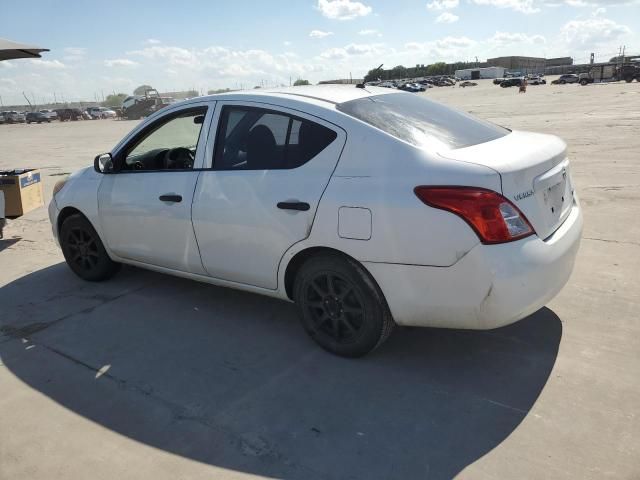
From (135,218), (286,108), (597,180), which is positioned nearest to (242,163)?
(286,108)

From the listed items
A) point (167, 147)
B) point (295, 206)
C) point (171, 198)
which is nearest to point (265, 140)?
point (295, 206)

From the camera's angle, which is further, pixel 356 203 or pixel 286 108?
pixel 286 108

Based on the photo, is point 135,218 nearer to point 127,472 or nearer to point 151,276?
point 151,276

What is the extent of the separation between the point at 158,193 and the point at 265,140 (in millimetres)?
1066

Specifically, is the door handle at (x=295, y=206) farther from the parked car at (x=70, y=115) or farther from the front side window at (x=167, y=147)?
the parked car at (x=70, y=115)

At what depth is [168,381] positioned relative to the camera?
331 centimetres

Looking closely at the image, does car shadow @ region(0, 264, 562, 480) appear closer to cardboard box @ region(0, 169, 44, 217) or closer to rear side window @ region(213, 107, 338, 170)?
rear side window @ region(213, 107, 338, 170)

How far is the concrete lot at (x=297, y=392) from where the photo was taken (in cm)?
253

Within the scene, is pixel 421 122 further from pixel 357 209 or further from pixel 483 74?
pixel 483 74

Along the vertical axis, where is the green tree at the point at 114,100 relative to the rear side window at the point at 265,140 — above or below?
above

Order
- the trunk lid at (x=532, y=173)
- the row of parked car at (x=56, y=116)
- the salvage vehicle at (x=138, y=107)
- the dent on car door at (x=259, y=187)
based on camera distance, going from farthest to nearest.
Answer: the row of parked car at (x=56, y=116), the salvage vehicle at (x=138, y=107), the dent on car door at (x=259, y=187), the trunk lid at (x=532, y=173)

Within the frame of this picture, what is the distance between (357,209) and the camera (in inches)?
120

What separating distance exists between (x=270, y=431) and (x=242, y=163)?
182 centimetres

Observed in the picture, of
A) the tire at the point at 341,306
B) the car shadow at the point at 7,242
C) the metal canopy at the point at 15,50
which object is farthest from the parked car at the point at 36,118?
the tire at the point at 341,306
